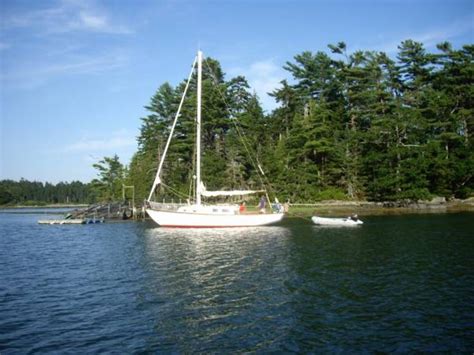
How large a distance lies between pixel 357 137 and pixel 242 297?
56453 millimetres

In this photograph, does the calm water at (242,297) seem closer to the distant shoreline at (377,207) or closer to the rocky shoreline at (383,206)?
the distant shoreline at (377,207)

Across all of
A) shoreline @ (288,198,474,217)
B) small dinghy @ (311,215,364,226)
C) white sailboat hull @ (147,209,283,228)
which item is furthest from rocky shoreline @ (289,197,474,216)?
white sailboat hull @ (147,209,283,228)

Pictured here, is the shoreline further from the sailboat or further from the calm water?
the calm water

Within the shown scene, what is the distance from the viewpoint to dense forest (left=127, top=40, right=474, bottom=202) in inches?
2569

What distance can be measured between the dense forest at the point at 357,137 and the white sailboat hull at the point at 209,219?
21346 millimetres

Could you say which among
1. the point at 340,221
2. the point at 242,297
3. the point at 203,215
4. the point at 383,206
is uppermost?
the point at 203,215

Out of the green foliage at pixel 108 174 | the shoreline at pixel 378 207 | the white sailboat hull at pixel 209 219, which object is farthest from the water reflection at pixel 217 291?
the green foliage at pixel 108 174

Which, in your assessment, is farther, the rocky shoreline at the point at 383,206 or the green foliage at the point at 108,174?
the green foliage at the point at 108,174

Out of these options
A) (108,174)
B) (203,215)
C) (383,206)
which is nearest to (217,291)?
(203,215)

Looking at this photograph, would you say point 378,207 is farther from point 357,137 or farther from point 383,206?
point 357,137

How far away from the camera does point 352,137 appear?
6850cm

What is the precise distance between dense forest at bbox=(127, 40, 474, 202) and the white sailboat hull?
2135 centimetres

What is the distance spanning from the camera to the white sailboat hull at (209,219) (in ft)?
136

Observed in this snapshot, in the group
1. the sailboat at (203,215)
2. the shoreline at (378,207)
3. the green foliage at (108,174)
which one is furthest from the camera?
the green foliage at (108,174)
